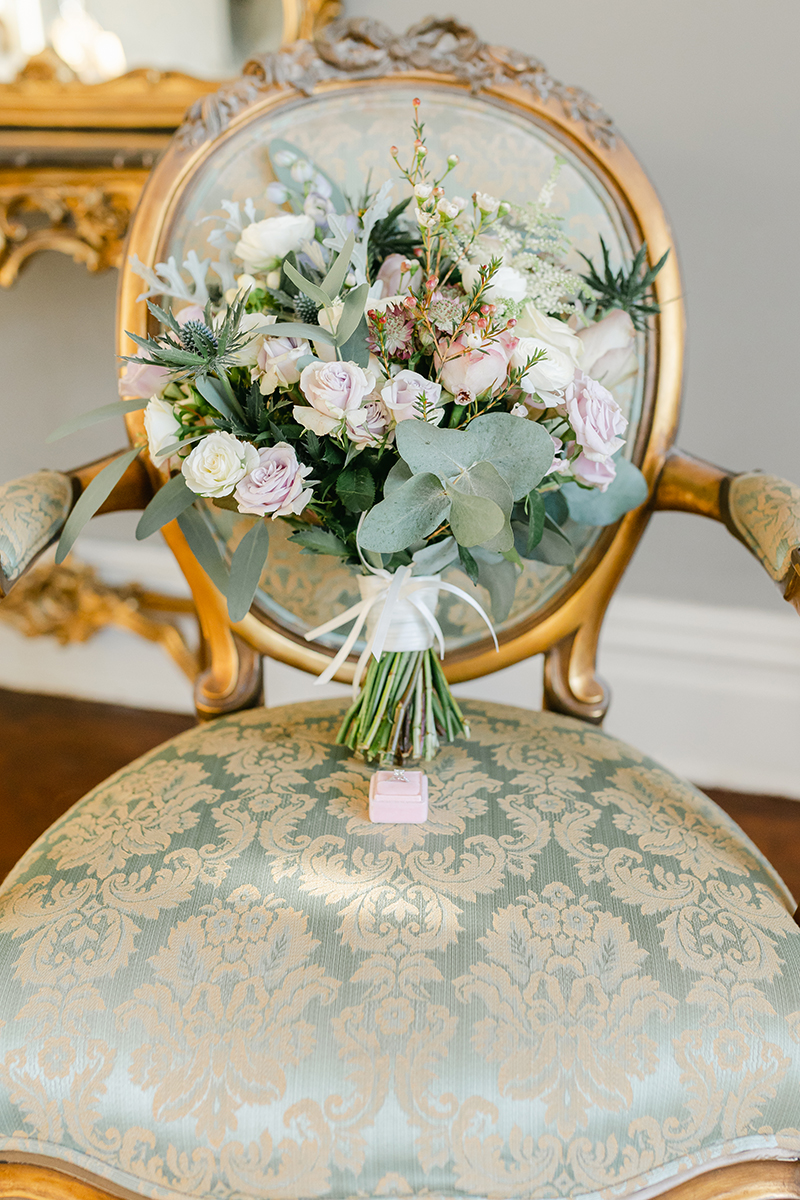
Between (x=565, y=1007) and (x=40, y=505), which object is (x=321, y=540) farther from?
(x=565, y=1007)

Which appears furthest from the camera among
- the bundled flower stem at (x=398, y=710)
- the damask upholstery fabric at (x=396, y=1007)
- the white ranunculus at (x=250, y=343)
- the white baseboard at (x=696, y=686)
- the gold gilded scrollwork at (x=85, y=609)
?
the gold gilded scrollwork at (x=85, y=609)

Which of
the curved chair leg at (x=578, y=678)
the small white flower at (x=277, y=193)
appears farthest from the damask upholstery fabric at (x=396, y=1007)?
the small white flower at (x=277, y=193)

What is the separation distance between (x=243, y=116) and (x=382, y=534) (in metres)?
0.53

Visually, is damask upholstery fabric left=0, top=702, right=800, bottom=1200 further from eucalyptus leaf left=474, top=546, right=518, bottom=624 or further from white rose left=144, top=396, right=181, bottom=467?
white rose left=144, top=396, right=181, bottom=467

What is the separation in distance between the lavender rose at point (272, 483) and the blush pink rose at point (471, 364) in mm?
116

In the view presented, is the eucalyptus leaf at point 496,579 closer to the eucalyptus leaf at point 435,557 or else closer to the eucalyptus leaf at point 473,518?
the eucalyptus leaf at point 435,557

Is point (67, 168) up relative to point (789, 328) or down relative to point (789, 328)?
up

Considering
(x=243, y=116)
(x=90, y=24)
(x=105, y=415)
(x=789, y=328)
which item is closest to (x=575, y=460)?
(x=105, y=415)

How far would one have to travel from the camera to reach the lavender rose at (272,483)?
1.89 feet

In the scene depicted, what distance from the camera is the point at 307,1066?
1.67 feet

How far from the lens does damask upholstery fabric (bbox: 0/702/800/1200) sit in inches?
19.8

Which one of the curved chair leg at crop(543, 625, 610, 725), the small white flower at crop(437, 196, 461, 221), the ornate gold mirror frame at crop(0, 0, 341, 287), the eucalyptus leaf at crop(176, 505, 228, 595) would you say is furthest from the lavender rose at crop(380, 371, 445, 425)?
the ornate gold mirror frame at crop(0, 0, 341, 287)

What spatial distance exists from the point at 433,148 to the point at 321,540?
448 millimetres

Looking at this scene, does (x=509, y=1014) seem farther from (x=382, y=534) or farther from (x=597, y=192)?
(x=597, y=192)
